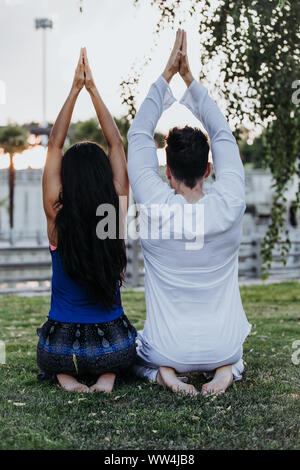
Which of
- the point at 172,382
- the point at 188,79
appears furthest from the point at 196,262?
the point at 188,79

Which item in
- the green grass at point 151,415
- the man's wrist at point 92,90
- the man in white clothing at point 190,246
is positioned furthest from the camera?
the man's wrist at point 92,90

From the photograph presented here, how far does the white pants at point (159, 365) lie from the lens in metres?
3.24

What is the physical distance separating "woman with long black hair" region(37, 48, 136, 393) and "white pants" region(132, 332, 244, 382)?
0.09 m

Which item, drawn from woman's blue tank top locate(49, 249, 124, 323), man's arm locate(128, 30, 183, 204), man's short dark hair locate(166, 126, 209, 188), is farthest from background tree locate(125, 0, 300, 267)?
woman's blue tank top locate(49, 249, 124, 323)

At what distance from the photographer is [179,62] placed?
3.47m

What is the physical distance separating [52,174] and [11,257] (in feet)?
68.5

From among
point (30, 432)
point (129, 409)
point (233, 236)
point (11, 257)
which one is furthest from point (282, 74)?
point (11, 257)

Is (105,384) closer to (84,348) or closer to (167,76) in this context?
(84,348)

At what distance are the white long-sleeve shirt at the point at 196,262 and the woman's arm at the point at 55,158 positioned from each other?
0.39 meters

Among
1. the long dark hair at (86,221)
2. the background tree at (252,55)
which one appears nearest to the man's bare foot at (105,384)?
the long dark hair at (86,221)

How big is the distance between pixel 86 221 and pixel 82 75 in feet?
2.86

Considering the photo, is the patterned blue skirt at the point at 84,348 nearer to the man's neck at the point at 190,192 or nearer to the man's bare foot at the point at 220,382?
the man's bare foot at the point at 220,382

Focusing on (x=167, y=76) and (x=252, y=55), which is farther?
(x=252, y=55)

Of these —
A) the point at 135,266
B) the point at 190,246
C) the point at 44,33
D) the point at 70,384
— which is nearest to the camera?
the point at 190,246
